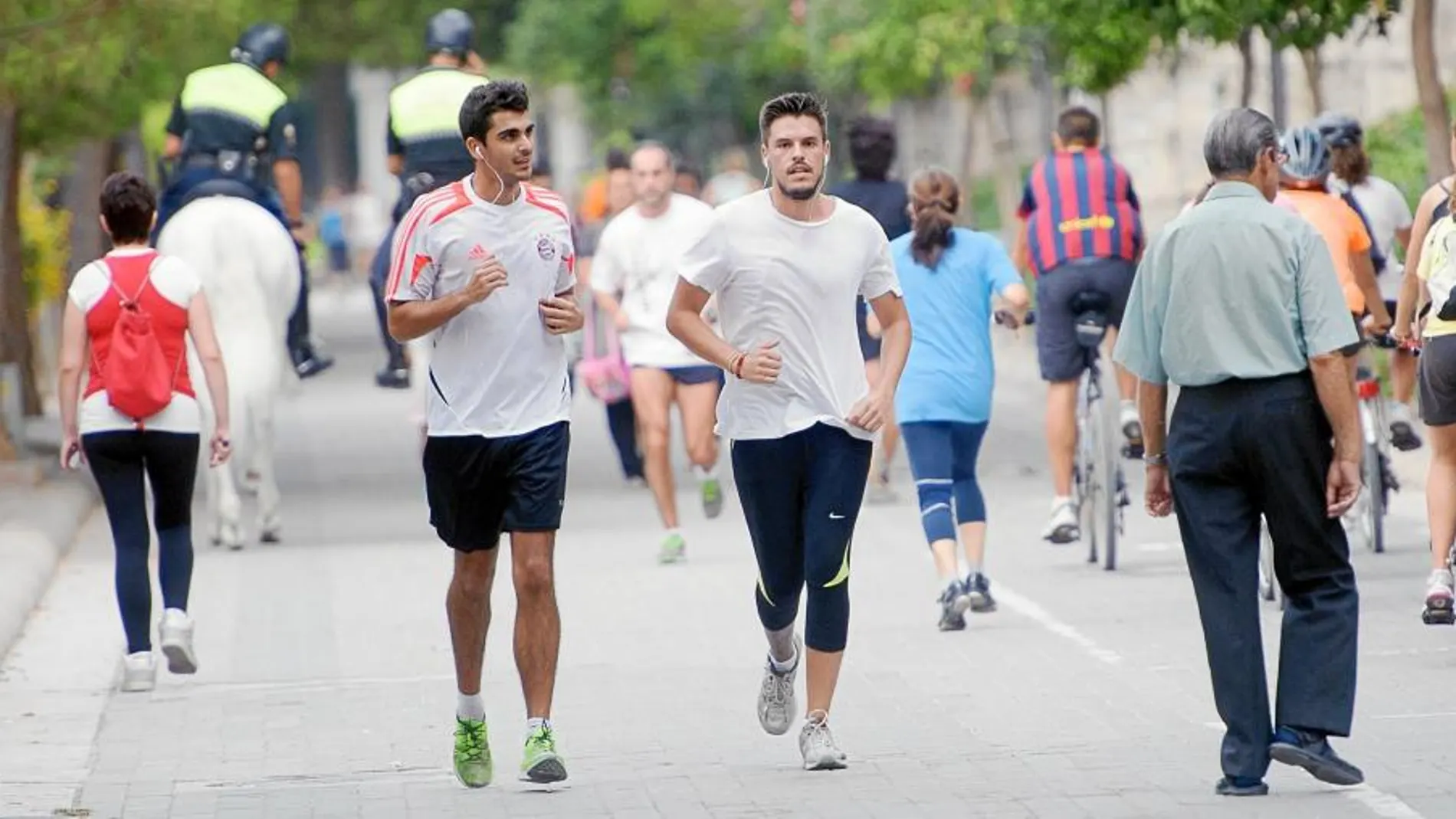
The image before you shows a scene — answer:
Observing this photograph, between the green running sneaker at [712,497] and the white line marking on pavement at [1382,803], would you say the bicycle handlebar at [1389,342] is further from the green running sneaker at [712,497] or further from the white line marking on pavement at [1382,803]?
the green running sneaker at [712,497]

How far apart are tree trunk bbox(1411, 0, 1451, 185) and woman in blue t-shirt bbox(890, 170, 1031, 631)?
6.44 m

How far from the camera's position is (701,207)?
16.7 meters

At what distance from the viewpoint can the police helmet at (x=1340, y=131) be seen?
49.4 ft

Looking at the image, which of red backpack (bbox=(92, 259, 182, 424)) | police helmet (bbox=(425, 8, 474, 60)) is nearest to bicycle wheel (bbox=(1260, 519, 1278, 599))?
red backpack (bbox=(92, 259, 182, 424))

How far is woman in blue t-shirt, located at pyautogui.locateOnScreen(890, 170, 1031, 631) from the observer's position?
1279 cm

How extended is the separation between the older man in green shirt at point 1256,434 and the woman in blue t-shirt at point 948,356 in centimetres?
418

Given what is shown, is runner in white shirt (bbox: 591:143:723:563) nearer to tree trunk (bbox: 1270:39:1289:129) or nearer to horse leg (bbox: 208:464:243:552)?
horse leg (bbox: 208:464:243:552)

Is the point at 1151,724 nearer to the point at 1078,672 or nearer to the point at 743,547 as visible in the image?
the point at 1078,672

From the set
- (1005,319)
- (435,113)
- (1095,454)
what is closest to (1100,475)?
(1095,454)

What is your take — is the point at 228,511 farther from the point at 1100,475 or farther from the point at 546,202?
the point at 546,202

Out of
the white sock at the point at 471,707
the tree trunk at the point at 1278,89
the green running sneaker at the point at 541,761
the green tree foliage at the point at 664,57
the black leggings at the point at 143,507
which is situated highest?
the green tree foliage at the point at 664,57

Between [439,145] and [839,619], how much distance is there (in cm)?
688

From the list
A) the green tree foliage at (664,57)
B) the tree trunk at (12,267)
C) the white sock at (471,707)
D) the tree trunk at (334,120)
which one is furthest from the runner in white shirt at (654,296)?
the tree trunk at (334,120)

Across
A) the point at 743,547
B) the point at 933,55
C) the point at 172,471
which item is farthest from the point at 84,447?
the point at 933,55
